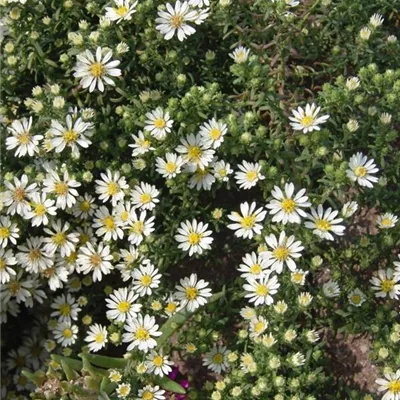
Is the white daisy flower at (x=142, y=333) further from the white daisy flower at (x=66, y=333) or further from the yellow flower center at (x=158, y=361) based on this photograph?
the white daisy flower at (x=66, y=333)

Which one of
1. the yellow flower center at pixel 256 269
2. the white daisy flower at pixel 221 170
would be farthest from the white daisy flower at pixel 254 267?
the white daisy flower at pixel 221 170

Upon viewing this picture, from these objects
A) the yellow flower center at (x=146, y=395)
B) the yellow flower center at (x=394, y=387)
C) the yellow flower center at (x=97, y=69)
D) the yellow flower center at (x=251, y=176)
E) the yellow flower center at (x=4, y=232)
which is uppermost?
the yellow flower center at (x=97, y=69)

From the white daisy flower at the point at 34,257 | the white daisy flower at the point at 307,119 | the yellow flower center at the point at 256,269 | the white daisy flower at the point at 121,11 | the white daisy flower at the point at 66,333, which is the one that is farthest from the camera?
the white daisy flower at the point at 66,333

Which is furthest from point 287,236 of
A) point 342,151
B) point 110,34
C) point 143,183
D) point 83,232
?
point 110,34

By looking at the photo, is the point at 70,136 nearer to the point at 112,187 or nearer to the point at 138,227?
the point at 112,187

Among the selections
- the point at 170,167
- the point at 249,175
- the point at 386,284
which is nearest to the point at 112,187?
the point at 170,167

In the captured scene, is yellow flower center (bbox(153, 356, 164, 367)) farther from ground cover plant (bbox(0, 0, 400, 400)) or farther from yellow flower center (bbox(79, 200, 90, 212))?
yellow flower center (bbox(79, 200, 90, 212))
